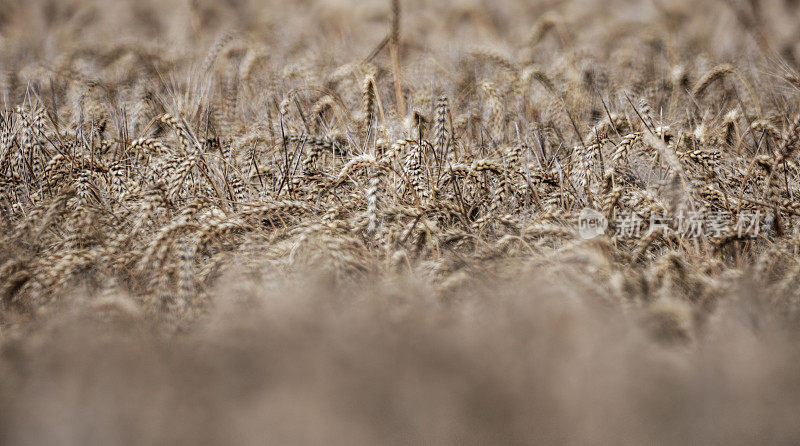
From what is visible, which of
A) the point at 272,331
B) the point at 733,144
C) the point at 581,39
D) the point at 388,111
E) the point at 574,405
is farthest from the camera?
the point at 581,39

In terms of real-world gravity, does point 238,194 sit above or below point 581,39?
below

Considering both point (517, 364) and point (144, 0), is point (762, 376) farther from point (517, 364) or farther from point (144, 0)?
point (144, 0)

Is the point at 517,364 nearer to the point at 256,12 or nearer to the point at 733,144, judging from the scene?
the point at 733,144

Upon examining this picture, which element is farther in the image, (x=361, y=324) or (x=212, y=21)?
(x=212, y=21)

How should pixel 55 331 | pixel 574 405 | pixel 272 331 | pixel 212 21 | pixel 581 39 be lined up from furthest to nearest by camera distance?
pixel 212 21 → pixel 581 39 → pixel 55 331 → pixel 272 331 → pixel 574 405

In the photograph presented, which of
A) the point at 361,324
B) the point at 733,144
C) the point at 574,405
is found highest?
the point at 733,144

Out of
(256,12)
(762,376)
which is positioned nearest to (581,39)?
(256,12)

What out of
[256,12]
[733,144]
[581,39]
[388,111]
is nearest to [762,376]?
[733,144]
